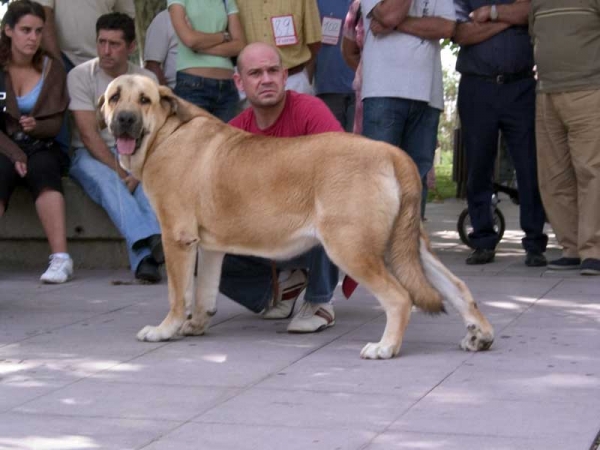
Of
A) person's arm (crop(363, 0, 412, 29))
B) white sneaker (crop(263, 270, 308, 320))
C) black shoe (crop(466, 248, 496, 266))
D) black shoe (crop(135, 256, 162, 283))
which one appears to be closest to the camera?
white sneaker (crop(263, 270, 308, 320))

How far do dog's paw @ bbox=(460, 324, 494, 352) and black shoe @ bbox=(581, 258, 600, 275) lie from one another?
2.74 metres

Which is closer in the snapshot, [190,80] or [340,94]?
[190,80]

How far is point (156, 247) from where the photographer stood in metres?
9.39

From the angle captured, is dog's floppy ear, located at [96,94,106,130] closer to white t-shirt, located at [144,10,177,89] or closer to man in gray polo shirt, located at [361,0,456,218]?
man in gray polo shirt, located at [361,0,456,218]

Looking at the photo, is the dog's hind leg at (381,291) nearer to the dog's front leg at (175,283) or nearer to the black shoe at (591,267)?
the dog's front leg at (175,283)

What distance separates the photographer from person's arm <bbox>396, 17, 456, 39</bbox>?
912 cm

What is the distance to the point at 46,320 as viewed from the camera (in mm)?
7914

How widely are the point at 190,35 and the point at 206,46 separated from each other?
0.48 feet

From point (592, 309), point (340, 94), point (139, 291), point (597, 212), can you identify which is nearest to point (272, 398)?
point (592, 309)

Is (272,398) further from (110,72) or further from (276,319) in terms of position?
(110,72)

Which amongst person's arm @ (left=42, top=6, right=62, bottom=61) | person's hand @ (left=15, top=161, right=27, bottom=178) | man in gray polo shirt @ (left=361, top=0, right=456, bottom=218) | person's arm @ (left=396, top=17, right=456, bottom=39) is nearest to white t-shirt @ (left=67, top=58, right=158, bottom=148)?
person's arm @ (left=42, top=6, right=62, bottom=61)

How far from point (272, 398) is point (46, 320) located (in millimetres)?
2643

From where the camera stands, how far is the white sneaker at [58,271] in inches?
371

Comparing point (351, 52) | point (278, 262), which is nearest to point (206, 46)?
point (351, 52)
